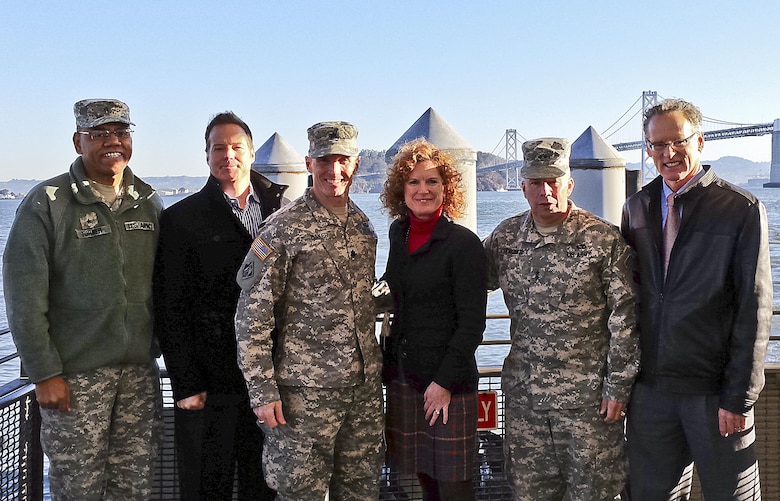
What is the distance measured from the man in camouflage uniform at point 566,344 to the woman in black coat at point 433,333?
177 millimetres

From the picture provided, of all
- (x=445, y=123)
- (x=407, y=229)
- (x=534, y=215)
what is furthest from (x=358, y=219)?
(x=445, y=123)

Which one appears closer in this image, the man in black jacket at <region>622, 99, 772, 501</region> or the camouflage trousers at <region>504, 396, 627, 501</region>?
the man in black jacket at <region>622, 99, 772, 501</region>

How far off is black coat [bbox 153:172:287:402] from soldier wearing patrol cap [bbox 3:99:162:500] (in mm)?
90

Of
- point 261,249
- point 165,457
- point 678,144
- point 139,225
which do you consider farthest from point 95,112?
point 678,144

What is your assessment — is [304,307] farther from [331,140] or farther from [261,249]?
[331,140]

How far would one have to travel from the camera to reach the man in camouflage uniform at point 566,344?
87.4 inches

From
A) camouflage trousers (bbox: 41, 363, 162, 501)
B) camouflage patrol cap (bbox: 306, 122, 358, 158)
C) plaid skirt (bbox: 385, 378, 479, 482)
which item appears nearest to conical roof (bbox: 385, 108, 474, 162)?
camouflage patrol cap (bbox: 306, 122, 358, 158)

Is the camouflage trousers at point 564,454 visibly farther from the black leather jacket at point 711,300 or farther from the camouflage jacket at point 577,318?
the black leather jacket at point 711,300

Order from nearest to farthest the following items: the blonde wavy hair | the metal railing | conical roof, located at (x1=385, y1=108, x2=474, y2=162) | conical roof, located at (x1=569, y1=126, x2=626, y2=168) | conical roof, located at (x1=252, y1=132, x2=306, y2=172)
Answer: the blonde wavy hair
the metal railing
conical roof, located at (x1=385, y1=108, x2=474, y2=162)
conical roof, located at (x1=252, y1=132, x2=306, y2=172)
conical roof, located at (x1=569, y1=126, x2=626, y2=168)

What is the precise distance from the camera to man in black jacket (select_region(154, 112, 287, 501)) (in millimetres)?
2326

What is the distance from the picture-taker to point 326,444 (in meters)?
2.21

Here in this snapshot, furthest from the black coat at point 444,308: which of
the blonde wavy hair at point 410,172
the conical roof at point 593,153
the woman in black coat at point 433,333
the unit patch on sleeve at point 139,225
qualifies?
the conical roof at point 593,153

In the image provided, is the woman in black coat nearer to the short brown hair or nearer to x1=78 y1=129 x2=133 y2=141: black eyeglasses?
the short brown hair

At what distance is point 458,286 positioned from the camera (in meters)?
2.18
